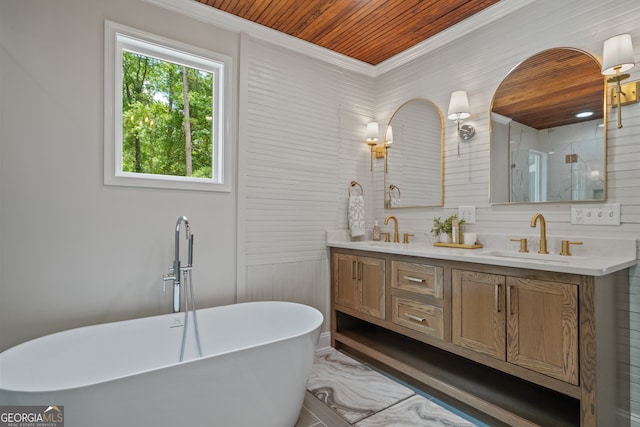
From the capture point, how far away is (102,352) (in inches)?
71.4

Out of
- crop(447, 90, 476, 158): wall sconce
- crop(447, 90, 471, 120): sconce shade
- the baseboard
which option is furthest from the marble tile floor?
crop(447, 90, 471, 120): sconce shade

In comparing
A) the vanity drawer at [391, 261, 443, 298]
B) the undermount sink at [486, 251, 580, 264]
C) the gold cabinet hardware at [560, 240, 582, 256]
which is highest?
the gold cabinet hardware at [560, 240, 582, 256]

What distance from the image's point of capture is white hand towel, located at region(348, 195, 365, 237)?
3.08m

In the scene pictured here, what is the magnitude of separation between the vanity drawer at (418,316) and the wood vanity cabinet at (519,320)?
0.37ft

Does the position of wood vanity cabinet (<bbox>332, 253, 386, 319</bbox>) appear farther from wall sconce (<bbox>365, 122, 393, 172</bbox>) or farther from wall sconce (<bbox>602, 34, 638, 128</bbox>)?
wall sconce (<bbox>602, 34, 638, 128</bbox>)

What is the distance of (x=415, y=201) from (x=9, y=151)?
2.78 meters

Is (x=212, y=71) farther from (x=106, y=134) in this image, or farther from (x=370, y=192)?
(x=370, y=192)

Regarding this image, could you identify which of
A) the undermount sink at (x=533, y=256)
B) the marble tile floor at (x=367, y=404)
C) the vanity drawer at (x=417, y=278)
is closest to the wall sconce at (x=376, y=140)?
the vanity drawer at (x=417, y=278)

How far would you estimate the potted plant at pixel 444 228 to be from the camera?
2.58m

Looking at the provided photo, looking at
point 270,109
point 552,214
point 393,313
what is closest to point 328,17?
point 270,109

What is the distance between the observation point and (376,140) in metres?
3.24

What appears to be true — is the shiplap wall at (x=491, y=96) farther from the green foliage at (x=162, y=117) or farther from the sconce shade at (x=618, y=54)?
the green foliage at (x=162, y=117)

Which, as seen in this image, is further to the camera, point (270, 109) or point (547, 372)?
point (270, 109)

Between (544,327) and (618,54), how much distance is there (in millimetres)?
1467
